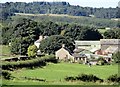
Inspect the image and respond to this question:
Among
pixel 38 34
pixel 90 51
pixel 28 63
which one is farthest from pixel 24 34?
pixel 28 63

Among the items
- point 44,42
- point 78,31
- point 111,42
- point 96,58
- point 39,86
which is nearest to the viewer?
point 39,86

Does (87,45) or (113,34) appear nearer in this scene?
(87,45)

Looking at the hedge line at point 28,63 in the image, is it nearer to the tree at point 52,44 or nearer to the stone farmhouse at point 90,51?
the stone farmhouse at point 90,51

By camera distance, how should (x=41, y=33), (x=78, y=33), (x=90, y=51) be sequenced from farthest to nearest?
1. (x=78, y=33)
2. (x=41, y=33)
3. (x=90, y=51)

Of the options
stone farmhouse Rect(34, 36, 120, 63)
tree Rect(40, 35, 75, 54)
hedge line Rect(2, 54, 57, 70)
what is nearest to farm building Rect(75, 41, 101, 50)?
stone farmhouse Rect(34, 36, 120, 63)

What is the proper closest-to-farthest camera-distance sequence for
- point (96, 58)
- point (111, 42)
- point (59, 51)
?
point (96, 58) → point (59, 51) → point (111, 42)

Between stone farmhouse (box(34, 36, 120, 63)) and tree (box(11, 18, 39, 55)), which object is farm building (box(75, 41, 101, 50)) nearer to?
stone farmhouse (box(34, 36, 120, 63))

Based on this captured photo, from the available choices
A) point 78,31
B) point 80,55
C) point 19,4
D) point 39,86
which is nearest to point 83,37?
point 78,31

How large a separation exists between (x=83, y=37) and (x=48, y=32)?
14.3 ft

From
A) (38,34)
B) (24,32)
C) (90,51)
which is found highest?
(24,32)

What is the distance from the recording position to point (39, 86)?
1173 cm

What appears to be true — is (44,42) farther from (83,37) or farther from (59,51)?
(83,37)

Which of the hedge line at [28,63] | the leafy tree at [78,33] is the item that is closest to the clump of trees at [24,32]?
the leafy tree at [78,33]

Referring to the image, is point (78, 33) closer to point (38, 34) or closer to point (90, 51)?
point (38, 34)
